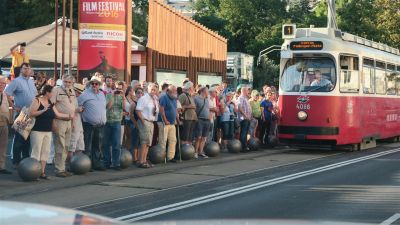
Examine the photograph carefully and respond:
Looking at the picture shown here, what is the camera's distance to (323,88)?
17734 mm

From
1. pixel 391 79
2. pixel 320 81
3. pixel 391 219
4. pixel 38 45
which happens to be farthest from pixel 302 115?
pixel 38 45

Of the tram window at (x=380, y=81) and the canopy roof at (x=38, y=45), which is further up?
the canopy roof at (x=38, y=45)

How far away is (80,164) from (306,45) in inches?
336

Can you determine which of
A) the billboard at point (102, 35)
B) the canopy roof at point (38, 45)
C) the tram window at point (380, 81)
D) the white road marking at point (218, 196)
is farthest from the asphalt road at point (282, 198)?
the canopy roof at point (38, 45)

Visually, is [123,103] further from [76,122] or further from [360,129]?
[360,129]

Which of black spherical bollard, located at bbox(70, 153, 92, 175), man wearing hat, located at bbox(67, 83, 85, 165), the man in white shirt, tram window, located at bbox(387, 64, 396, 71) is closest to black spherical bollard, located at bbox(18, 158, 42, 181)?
black spherical bollard, located at bbox(70, 153, 92, 175)

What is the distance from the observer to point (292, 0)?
8356cm

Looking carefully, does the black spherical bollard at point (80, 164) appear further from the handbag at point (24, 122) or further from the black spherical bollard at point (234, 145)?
the black spherical bollard at point (234, 145)

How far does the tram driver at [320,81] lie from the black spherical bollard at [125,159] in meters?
6.65

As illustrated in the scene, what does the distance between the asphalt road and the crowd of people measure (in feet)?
8.29

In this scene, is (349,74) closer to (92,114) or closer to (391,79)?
(391,79)

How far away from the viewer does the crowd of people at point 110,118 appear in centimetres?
1206

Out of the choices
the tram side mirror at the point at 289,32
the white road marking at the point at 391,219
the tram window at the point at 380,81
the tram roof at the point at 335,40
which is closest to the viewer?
the white road marking at the point at 391,219

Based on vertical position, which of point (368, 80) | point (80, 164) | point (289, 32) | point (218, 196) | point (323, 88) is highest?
point (289, 32)
